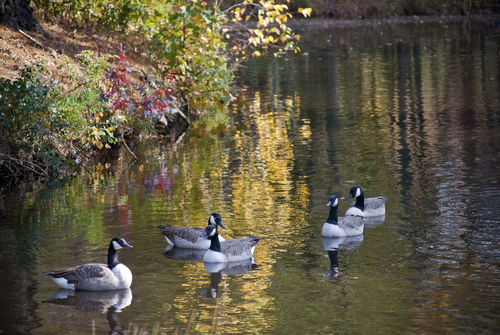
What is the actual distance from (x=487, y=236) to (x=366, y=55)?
102 ft

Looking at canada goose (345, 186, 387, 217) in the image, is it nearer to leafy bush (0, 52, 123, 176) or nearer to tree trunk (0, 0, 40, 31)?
leafy bush (0, 52, 123, 176)

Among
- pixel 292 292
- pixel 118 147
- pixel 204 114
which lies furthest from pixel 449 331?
pixel 204 114

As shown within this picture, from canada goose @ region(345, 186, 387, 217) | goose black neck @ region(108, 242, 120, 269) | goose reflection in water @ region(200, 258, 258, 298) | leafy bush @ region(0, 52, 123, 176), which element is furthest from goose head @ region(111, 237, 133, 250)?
leafy bush @ region(0, 52, 123, 176)

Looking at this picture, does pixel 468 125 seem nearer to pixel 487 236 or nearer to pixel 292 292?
pixel 487 236

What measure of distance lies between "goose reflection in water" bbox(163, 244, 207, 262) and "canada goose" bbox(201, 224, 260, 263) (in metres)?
0.46

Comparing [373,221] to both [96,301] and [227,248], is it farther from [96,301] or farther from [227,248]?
[96,301]

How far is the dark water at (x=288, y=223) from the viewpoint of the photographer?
8.71 metres

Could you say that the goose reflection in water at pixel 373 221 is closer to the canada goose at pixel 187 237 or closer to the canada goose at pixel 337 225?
the canada goose at pixel 337 225

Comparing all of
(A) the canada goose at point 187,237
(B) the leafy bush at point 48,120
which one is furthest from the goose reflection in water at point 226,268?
(B) the leafy bush at point 48,120

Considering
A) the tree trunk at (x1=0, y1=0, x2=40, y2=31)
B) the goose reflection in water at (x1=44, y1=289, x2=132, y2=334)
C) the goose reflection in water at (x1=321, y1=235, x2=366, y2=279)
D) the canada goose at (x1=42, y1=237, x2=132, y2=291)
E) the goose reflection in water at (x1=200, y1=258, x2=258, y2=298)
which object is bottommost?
the goose reflection in water at (x1=44, y1=289, x2=132, y2=334)

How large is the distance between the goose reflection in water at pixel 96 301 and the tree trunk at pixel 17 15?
13.7 meters

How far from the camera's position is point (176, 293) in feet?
30.9

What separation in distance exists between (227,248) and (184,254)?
100cm

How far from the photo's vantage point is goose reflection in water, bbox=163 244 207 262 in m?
11.1
